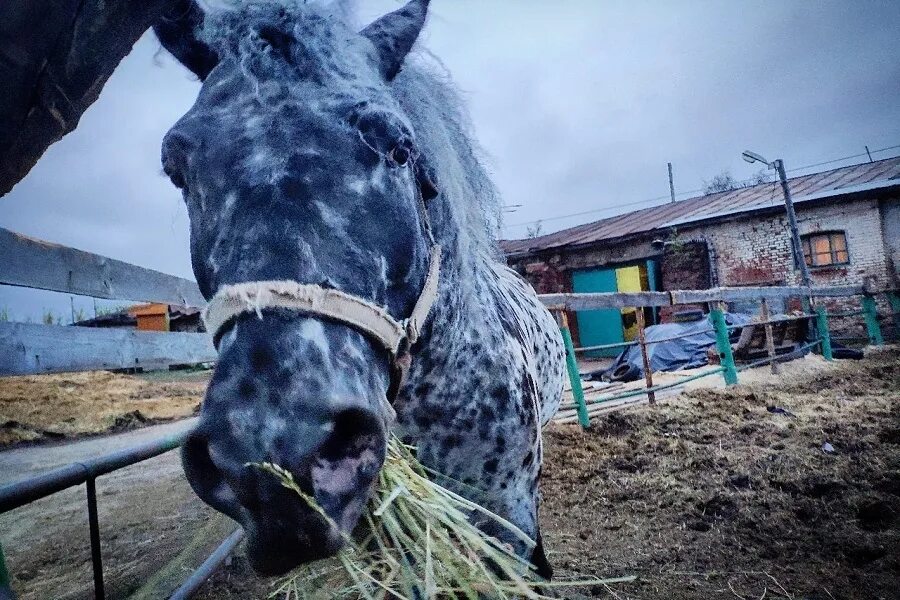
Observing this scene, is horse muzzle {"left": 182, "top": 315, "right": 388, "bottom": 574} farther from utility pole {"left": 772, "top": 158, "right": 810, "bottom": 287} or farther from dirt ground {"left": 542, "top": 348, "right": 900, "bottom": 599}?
utility pole {"left": 772, "top": 158, "right": 810, "bottom": 287}

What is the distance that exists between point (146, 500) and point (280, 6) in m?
3.77

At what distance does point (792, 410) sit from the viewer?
5.25 meters

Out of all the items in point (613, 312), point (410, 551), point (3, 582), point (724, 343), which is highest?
point (613, 312)

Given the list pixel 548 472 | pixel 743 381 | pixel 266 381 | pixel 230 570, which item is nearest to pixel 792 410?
pixel 743 381

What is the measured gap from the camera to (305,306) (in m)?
0.99

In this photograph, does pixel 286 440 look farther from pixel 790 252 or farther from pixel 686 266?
pixel 790 252

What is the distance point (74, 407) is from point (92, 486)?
23.1ft

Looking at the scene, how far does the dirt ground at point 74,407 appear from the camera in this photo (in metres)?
5.79

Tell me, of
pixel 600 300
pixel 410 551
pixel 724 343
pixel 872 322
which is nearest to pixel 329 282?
pixel 410 551

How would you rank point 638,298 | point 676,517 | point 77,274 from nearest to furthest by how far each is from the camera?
point 77,274
point 676,517
point 638,298

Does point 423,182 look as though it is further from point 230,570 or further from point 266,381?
point 230,570

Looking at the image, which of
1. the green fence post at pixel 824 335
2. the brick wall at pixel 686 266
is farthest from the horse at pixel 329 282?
the brick wall at pixel 686 266

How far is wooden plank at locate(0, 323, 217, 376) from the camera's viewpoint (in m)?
2.03

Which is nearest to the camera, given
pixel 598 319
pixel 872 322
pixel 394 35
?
pixel 394 35
